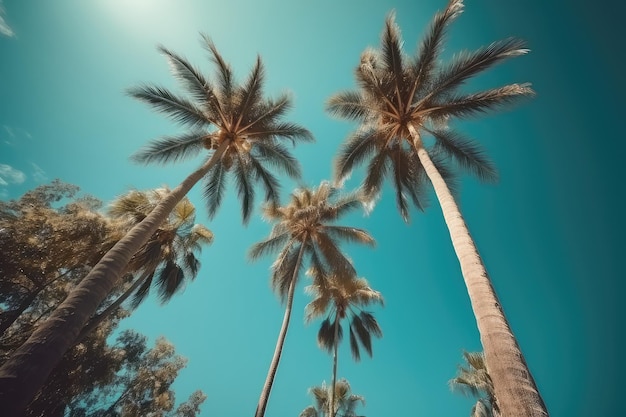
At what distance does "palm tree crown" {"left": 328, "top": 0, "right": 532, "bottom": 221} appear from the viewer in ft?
30.9

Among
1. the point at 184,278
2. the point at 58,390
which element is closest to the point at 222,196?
the point at 184,278

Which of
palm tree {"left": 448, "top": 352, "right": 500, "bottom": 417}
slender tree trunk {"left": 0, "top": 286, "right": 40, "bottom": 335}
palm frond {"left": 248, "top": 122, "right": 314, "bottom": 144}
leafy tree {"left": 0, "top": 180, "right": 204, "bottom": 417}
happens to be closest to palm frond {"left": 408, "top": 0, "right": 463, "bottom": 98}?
palm frond {"left": 248, "top": 122, "right": 314, "bottom": 144}

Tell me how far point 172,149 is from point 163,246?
243 inches

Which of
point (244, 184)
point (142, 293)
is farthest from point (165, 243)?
point (244, 184)

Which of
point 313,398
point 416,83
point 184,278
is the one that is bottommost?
point 313,398

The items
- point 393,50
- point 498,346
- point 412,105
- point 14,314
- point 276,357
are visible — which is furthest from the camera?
point 14,314

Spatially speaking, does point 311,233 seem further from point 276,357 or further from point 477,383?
point 477,383

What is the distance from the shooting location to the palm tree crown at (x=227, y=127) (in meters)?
11.3

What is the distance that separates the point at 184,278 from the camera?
16062 millimetres

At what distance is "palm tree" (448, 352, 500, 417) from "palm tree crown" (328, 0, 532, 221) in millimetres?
12346

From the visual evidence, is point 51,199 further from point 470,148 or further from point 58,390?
point 470,148

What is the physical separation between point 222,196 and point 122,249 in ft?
24.7

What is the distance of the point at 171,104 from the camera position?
11367 millimetres

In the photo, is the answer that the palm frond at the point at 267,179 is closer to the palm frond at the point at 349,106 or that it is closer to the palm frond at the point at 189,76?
the palm frond at the point at 189,76
